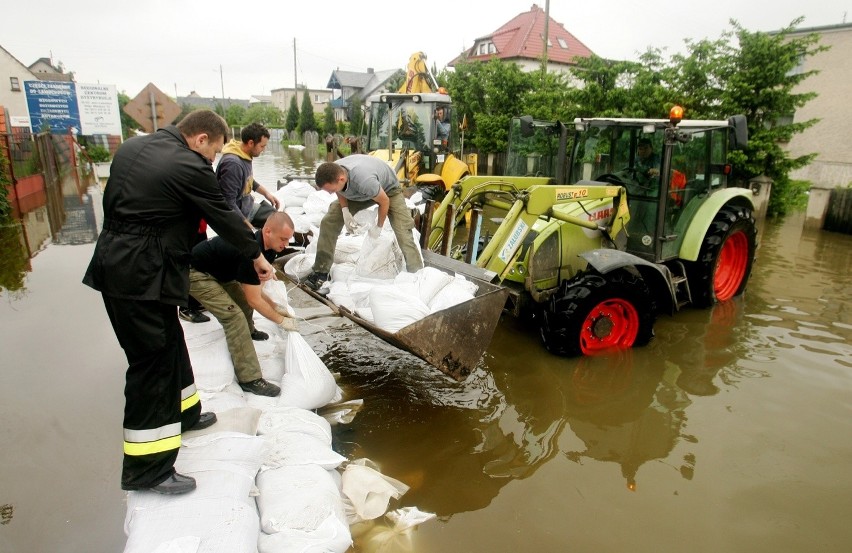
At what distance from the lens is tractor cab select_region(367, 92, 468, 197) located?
9352 mm

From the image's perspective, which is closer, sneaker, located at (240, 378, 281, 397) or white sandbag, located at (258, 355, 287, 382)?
sneaker, located at (240, 378, 281, 397)

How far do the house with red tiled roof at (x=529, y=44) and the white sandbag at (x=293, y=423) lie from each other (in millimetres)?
26120

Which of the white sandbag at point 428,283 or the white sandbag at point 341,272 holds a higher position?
the white sandbag at point 428,283

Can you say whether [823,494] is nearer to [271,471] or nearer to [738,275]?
[271,471]

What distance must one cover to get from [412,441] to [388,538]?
0.82m

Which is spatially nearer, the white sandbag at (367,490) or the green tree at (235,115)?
the white sandbag at (367,490)

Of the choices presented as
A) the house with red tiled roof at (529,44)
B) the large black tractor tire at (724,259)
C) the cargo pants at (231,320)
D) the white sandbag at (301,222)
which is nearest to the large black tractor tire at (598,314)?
the large black tractor tire at (724,259)

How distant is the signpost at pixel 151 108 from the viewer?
6.55 meters

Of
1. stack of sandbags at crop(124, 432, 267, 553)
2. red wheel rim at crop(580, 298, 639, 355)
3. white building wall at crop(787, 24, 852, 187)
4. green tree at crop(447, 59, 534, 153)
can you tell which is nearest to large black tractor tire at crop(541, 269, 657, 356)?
red wheel rim at crop(580, 298, 639, 355)

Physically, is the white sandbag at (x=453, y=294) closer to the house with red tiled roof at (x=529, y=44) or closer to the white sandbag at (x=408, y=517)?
the white sandbag at (x=408, y=517)

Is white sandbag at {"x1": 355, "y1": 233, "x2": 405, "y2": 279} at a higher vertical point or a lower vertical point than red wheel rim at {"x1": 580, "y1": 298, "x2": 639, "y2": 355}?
higher

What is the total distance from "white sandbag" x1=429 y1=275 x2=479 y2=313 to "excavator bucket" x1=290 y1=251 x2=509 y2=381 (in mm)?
143

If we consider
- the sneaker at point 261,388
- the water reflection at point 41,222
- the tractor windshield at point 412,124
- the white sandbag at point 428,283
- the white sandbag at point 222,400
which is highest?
the tractor windshield at point 412,124

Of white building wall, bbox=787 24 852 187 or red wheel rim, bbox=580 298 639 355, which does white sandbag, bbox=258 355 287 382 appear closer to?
red wheel rim, bbox=580 298 639 355
